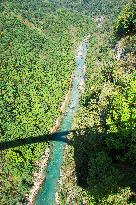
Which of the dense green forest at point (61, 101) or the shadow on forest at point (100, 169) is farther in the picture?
the dense green forest at point (61, 101)

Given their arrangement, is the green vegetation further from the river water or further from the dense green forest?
the river water

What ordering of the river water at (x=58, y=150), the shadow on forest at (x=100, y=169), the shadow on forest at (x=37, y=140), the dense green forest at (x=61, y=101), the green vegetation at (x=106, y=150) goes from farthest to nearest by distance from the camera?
the shadow on forest at (x=37, y=140)
the river water at (x=58, y=150)
the dense green forest at (x=61, y=101)
the green vegetation at (x=106, y=150)
the shadow on forest at (x=100, y=169)

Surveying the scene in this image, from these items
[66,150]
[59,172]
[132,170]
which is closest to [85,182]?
[132,170]

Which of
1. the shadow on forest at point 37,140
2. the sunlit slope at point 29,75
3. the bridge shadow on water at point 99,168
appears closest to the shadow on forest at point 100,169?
the bridge shadow on water at point 99,168

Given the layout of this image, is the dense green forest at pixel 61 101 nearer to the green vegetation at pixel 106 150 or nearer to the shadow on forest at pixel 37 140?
the green vegetation at pixel 106 150

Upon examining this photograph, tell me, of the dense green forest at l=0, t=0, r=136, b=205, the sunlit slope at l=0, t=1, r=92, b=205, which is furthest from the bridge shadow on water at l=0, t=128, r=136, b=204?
the sunlit slope at l=0, t=1, r=92, b=205

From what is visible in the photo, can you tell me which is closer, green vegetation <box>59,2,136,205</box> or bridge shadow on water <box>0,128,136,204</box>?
bridge shadow on water <box>0,128,136,204</box>

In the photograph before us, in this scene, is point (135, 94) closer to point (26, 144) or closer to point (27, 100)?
point (26, 144)
